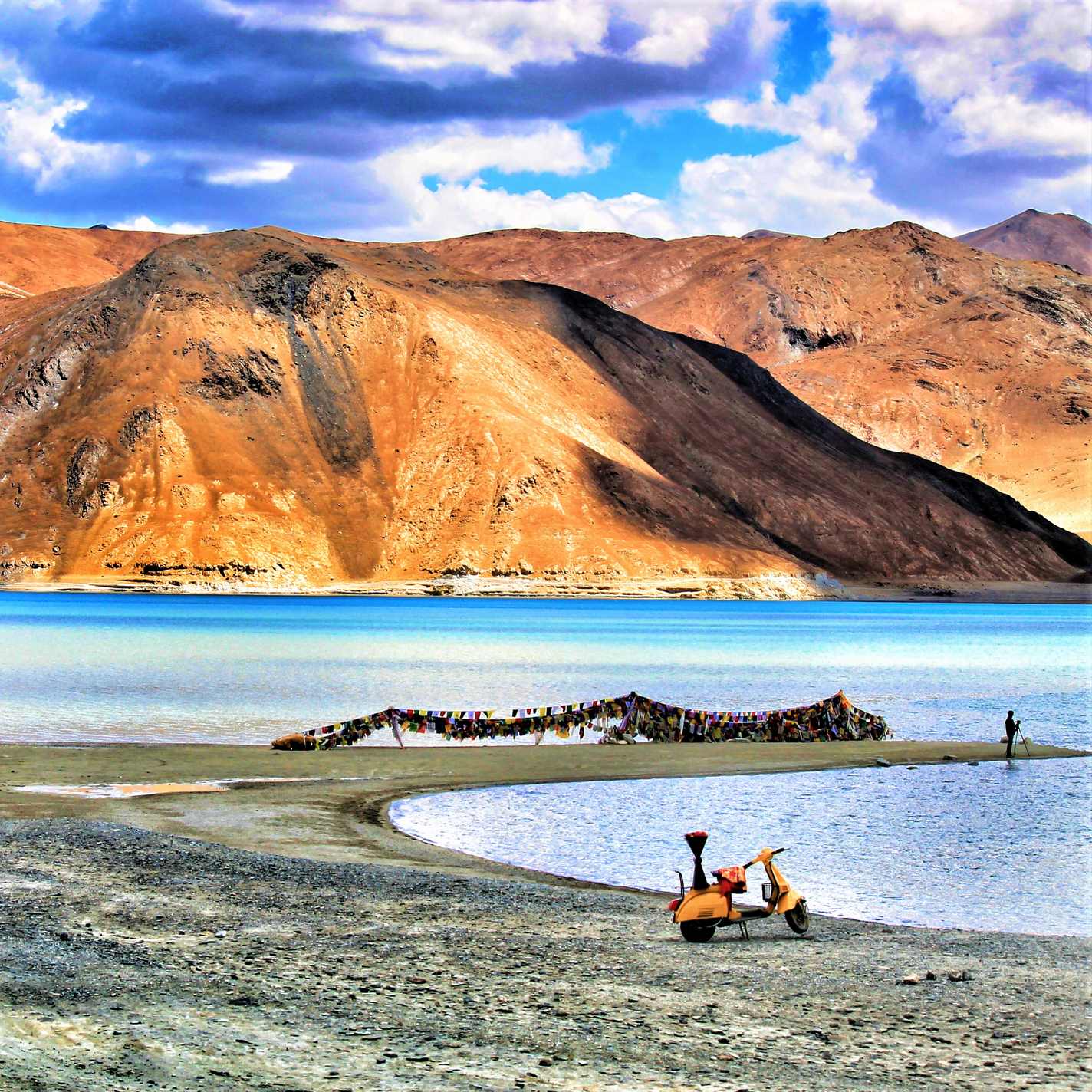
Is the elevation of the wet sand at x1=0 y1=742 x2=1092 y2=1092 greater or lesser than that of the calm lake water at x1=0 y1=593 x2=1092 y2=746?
lesser

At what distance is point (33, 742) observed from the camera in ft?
103

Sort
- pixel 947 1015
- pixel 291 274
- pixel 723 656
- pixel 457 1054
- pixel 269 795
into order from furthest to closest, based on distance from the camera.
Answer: pixel 291 274 → pixel 723 656 → pixel 269 795 → pixel 947 1015 → pixel 457 1054

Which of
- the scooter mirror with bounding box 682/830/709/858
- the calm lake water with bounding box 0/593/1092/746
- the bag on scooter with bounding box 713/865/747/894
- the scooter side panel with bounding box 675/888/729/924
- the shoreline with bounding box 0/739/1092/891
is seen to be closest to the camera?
the scooter mirror with bounding box 682/830/709/858

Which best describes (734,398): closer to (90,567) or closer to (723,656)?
(90,567)

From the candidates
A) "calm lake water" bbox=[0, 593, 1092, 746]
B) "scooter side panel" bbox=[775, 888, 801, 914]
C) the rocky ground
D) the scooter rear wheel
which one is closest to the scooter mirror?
the scooter rear wheel

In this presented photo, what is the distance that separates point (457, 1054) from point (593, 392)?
15396 cm

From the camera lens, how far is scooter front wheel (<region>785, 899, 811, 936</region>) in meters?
13.2

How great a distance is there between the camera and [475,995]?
10.2 m

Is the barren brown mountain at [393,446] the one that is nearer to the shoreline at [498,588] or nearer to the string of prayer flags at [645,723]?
the shoreline at [498,588]

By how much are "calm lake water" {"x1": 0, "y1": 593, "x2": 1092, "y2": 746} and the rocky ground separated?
67.4ft

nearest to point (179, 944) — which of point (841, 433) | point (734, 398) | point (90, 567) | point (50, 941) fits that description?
point (50, 941)

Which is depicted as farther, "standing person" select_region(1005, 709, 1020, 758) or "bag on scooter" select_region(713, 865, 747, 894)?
"standing person" select_region(1005, 709, 1020, 758)

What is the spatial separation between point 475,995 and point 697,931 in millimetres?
2978

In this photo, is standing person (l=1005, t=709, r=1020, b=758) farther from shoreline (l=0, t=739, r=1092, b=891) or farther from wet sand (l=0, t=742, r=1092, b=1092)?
wet sand (l=0, t=742, r=1092, b=1092)
